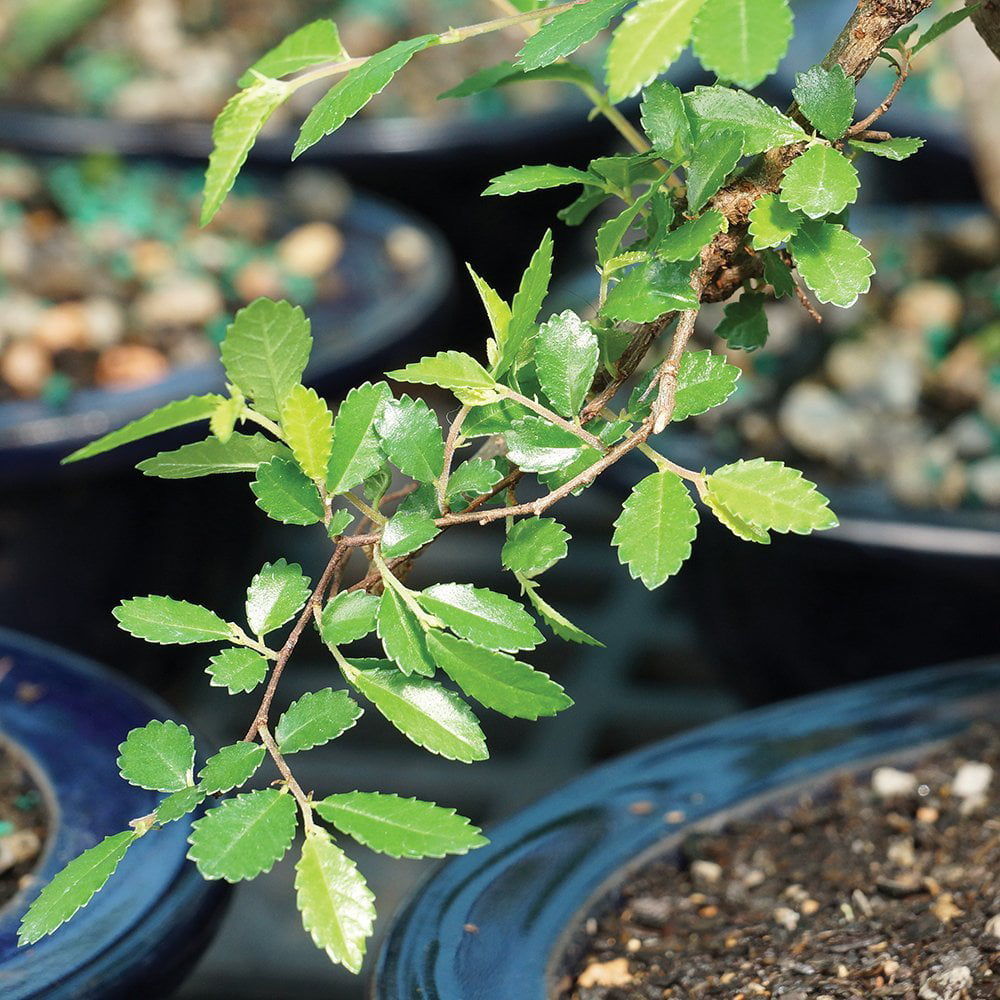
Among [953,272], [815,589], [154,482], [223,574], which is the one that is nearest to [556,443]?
[815,589]

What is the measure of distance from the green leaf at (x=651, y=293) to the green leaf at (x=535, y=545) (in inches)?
3.6

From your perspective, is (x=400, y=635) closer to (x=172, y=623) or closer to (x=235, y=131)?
(x=172, y=623)

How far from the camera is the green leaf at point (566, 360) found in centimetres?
61

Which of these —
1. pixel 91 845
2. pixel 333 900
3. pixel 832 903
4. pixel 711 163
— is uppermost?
pixel 711 163

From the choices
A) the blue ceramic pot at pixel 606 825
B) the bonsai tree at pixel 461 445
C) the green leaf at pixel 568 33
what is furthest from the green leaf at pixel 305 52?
the blue ceramic pot at pixel 606 825

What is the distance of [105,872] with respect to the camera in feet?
1.98

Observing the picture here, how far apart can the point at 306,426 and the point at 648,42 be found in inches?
7.9

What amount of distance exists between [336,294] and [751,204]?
4.07 feet

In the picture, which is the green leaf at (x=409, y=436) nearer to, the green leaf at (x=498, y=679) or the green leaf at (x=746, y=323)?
the green leaf at (x=498, y=679)

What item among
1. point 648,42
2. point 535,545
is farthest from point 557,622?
point 648,42

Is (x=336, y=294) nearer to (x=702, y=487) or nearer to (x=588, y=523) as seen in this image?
(x=588, y=523)

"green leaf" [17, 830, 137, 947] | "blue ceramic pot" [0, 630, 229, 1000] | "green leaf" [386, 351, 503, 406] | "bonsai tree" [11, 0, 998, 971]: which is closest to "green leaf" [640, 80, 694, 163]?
"bonsai tree" [11, 0, 998, 971]

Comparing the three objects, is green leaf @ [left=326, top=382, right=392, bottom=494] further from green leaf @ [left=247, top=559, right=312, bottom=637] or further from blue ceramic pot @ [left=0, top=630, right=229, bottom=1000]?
blue ceramic pot @ [left=0, top=630, right=229, bottom=1000]

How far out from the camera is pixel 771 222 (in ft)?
1.98
